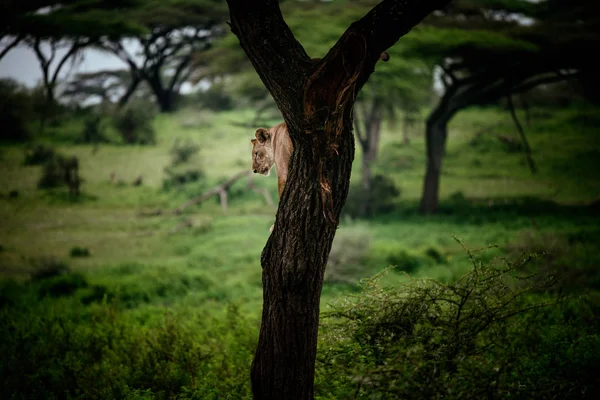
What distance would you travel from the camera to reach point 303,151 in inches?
110

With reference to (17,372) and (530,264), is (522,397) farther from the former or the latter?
(530,264)

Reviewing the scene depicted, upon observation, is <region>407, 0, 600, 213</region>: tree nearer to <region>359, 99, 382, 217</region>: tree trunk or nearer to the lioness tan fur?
<region>359, 99, 382, 217</region>: tree trunk

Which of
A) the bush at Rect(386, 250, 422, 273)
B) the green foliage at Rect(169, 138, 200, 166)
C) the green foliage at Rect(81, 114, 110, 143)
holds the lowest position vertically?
the bush at Rect(386, 250, 422, 273)

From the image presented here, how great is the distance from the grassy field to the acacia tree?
0.75 m

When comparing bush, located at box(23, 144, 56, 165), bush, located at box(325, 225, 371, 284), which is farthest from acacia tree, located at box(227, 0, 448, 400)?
bush, located at box(23, 144, 56, 165)

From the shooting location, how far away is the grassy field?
281 inches

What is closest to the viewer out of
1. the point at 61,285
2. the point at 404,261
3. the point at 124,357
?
the point at 124,357

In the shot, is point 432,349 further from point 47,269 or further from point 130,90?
point 130,90

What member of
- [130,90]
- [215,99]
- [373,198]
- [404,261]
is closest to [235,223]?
[373,198]

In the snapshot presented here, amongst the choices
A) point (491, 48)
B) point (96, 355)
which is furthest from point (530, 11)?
point (96, 355)

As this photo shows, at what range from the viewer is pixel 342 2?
11547mm

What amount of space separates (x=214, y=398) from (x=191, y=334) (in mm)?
1652

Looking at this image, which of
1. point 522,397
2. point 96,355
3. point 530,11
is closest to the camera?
point 522,397

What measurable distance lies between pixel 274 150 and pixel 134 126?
40.6 feet
